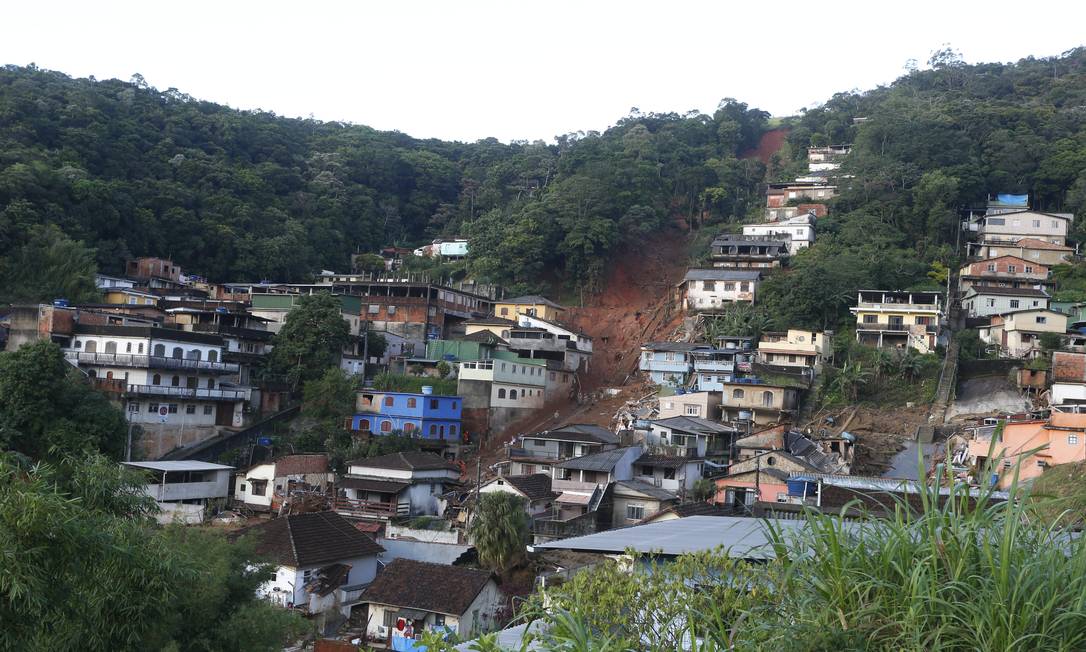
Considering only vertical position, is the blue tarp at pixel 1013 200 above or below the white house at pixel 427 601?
above

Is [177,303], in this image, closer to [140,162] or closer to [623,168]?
[140,162]

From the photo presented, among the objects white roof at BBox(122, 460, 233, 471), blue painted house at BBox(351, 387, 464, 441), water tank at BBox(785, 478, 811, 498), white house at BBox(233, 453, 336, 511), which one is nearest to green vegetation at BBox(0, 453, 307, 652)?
white roof at BBox(122, 460, 233, 471)

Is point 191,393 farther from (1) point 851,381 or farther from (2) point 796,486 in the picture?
(1) point 851,381

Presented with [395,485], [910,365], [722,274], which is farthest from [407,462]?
[722,274]

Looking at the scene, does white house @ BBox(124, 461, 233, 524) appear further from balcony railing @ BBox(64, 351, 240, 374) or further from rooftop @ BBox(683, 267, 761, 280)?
rooftop @ BBox(683, 267, 761, 280)

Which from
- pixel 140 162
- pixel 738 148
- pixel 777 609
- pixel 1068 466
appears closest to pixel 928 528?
pixel 777 609

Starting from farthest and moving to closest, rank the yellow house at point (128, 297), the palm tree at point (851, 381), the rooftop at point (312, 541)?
the yellow house at point (128, 297), the palm tree at point (851, 381), the rooftop at point (312, 541)

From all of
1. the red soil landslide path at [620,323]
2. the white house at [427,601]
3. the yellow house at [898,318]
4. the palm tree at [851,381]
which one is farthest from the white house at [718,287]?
the white house at [427,601]

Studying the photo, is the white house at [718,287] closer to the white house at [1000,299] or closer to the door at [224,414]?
the white house at [1000,299]
